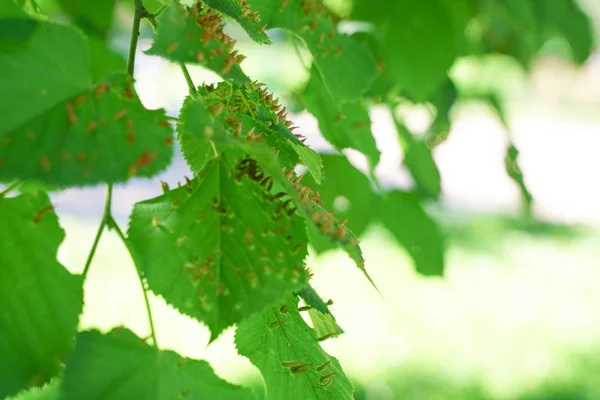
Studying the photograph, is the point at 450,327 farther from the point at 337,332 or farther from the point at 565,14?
the point at 337,332

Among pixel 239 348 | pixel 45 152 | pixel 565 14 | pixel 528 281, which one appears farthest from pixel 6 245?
pixel 528 281

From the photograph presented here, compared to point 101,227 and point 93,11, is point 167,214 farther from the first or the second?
point 93,11

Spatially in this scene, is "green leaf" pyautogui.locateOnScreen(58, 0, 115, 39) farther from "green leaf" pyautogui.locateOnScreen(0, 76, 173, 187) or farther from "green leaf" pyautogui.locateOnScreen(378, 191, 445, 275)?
"green leaf" pyautogui.locateOnScreen(0, 76, 173, 187)

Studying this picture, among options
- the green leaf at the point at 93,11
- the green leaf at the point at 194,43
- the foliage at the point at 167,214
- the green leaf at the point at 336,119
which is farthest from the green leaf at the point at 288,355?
the green leaf at the point at 93,11

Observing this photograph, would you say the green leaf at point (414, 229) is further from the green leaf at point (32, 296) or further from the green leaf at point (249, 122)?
the green leaf at point (32, 296)

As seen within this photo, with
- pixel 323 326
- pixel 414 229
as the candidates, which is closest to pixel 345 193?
pixel 414 229

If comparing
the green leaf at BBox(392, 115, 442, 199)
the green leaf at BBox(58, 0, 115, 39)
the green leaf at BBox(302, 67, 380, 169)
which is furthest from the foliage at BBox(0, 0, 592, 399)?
the green leaf at BBox(58, 0, 115, 39)
